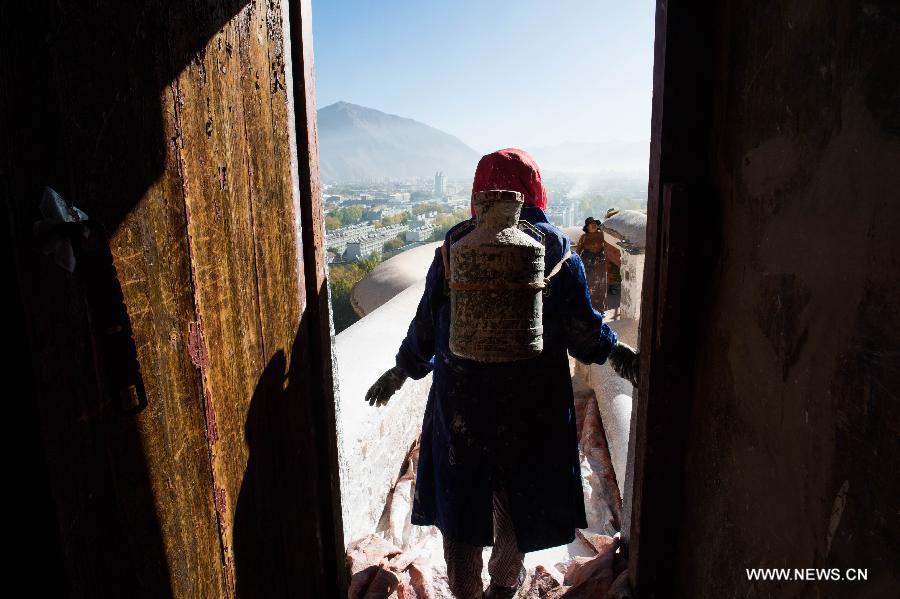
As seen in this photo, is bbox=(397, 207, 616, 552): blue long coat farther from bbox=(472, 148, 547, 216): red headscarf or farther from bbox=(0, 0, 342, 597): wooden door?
bbox=(0, 0, 342, 597): wooden door

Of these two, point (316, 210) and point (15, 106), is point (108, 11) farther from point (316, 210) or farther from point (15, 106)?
point (316, 210)

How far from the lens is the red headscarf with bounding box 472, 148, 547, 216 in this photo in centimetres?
225

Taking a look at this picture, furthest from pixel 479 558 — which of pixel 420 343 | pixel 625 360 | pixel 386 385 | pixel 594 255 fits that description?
pixel 594 255

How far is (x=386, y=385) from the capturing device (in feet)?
8.07

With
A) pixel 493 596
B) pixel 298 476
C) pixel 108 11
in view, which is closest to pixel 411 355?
pixel 298 476

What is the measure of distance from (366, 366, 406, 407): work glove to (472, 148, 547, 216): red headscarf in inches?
34.6

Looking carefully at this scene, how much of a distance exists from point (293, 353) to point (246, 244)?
376mm

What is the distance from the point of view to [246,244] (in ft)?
4.35

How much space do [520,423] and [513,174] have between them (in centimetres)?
101

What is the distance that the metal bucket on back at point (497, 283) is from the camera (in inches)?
70.2
